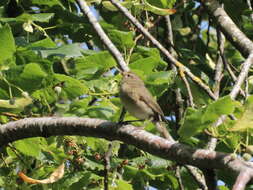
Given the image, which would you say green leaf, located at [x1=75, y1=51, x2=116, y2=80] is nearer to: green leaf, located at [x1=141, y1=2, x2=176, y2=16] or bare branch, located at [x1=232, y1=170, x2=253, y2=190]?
green leaf, located at [x1=141, y1=2, x2=176, y2=16]

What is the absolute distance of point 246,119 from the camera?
8.09 ft

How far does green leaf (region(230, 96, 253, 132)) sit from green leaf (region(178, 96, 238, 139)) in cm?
8

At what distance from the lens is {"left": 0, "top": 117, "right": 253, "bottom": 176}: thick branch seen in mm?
2115

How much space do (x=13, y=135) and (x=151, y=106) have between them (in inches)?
40.5

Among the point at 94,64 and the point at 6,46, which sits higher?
the point at 6,46

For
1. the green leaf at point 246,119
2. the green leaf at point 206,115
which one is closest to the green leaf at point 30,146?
the green leaf at point 206,115

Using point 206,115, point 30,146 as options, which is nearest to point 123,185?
point 30,146

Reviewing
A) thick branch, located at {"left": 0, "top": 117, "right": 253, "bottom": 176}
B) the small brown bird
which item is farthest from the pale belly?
thick branch, located at {"left": 0, "top": 117, "right": 253, "bottom": 176}

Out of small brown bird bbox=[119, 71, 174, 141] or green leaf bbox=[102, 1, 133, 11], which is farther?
green leaf bbox=[102, 1, 133, 11]

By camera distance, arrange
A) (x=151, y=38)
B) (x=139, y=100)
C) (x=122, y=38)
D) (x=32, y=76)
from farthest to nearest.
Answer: (x=122, y=38) → (x=139, y=100) → (x=151, y=38) → (x=32, y=76)

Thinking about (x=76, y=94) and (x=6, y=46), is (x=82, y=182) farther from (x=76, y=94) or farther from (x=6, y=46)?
(x=6, y=46)

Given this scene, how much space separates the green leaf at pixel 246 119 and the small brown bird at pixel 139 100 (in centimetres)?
103

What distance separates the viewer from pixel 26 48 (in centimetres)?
350

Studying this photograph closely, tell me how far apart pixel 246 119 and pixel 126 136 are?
0.54 metres
